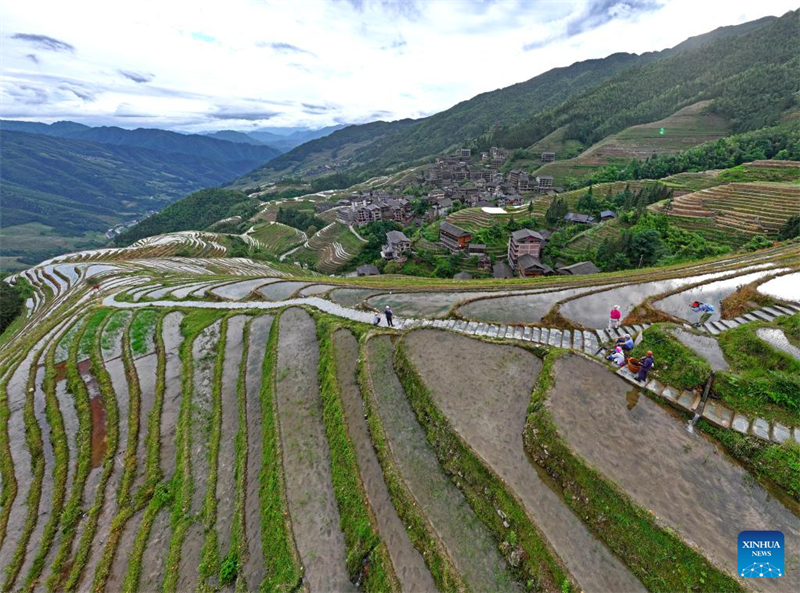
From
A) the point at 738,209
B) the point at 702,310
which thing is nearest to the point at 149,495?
the point at 702,310

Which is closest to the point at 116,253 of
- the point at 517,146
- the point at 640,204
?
the point at 640,204

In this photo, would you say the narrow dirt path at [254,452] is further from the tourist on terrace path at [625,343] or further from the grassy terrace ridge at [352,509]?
the tourist on terrace path at [625,343]

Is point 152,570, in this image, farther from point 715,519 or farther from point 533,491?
point 715,519

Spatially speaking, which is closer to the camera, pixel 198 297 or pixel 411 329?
pixel 411 329

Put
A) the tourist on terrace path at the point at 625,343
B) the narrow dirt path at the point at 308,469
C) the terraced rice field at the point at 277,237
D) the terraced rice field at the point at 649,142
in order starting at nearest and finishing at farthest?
the narrow dirt path at the point at 308,469
the tourist on terrace path at the point at 625,343
the terraced rice field at the point at 649,142
the terraced rice field at the point at 277,237

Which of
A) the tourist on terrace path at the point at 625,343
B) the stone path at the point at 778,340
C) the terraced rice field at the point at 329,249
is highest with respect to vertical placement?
the stone path at the point at 778,340

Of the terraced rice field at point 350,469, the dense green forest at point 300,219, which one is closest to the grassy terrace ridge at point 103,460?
the terraced rice field at point 350,469
